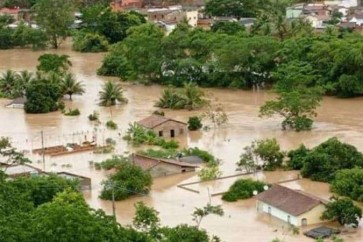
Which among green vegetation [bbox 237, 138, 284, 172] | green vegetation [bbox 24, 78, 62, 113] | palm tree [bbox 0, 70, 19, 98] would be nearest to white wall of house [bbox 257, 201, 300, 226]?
Result: green vegetation [bbox 237, 138, 284, 172]

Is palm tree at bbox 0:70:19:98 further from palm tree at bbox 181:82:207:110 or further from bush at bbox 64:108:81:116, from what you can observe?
palm tree at bbox 181:82:207:110

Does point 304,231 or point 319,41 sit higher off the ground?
point 319,41

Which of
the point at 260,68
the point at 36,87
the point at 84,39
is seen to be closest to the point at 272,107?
the point at 260,68

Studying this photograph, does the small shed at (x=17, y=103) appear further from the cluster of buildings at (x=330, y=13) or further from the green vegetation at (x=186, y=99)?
the cluster of buildings at (x=330, y=13)

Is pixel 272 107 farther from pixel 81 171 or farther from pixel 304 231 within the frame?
pixel 304 231

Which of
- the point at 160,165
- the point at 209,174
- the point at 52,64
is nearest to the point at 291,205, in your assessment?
the point at 209,174

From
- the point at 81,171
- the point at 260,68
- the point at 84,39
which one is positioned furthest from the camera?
the point at 84,39

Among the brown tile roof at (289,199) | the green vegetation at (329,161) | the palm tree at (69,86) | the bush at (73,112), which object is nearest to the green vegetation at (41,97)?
the bush at (73,112)
